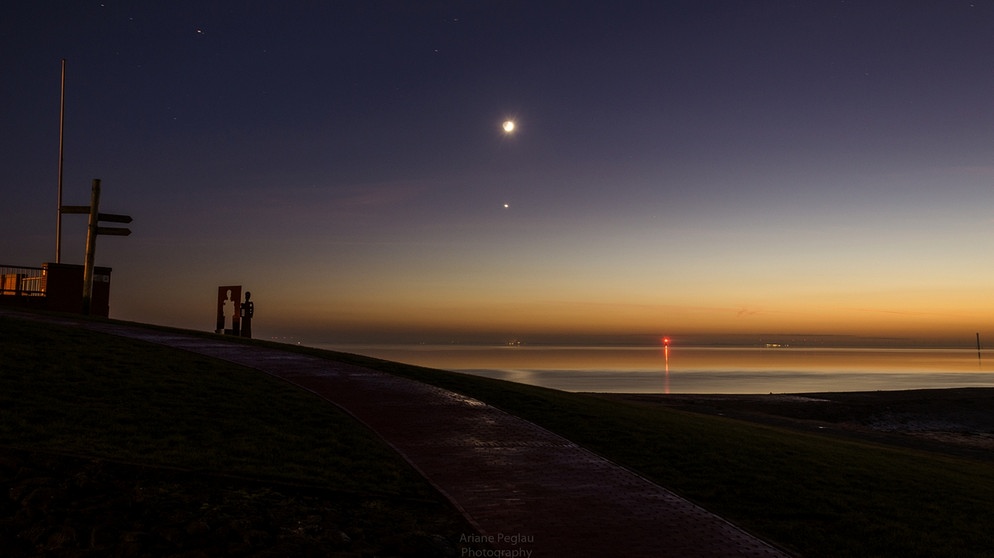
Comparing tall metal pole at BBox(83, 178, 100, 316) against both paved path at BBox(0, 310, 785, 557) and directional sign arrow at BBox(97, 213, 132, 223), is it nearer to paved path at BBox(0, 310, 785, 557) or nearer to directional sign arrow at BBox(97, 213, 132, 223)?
directional sign arrow at BBox(97, 213, 132, 223)

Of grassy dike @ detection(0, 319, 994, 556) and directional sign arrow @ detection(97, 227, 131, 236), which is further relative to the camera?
directional sign arrow @ detection(97, 227, 131, 236)

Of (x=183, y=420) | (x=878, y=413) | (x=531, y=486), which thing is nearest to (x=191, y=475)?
(x=183, y=420)

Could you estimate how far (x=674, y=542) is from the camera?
6965mm

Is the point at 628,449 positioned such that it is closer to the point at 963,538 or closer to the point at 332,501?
the point at 963,538

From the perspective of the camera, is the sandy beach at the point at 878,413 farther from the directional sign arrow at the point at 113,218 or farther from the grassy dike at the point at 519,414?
the directional sign arrow at the point at 113,218

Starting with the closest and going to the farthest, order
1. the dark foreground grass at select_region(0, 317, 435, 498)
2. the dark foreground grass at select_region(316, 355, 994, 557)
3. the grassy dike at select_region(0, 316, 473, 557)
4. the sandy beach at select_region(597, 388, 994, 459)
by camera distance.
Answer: the grassy dike at select_region(0, 316, 473, 557) < the dark foreground grass at select_region(316, 355, 994, 557) < the dark foreground grass at select_region(0, 317, 435, 498) < the sandy beach at select_region(597, 388, 994, 459)

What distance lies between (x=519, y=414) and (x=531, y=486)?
5408 mm

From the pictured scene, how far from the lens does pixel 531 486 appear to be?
28.7 feet

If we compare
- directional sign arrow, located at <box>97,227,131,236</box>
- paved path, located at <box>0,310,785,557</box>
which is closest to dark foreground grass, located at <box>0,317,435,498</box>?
paved path, located at <box>0,310,785,557</box>

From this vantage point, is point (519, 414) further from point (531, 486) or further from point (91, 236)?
point (91, 236)

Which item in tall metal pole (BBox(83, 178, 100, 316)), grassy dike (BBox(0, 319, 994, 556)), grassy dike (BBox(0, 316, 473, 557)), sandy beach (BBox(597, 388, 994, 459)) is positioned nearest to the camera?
grassy dike (BBox(0, 316, 473, 557))

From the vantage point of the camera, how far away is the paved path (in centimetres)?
690

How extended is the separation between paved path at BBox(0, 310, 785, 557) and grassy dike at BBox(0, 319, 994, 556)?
1.81 feet

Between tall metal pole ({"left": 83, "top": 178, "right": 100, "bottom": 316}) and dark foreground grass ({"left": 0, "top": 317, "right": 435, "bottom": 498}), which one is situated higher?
tall metal pole ({"left": 83, "top": 178, "right": 100, "bottom": 316})
